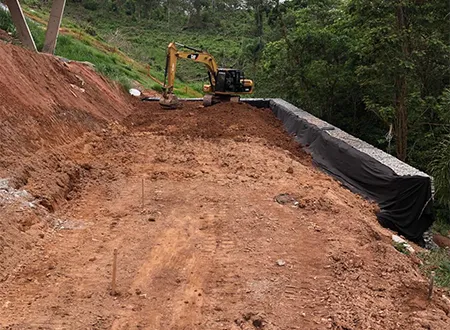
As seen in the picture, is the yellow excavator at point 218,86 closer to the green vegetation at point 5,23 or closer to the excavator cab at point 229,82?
the excavator cab at point 229,82

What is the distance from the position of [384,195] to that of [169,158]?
5141 millimetres

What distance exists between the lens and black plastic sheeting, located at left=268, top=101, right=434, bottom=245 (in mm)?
9312

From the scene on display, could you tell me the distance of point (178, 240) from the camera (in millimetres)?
Answer: 7066

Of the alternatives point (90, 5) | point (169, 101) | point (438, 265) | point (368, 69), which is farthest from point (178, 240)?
point (90, 5)

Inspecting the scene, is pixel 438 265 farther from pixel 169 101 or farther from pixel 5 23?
pixel 5 23

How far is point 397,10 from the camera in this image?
1414 centimetres

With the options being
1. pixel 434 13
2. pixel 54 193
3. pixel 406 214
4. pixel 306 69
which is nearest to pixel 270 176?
pixel 406 214

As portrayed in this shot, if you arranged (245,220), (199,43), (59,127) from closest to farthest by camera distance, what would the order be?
(245,220) → (59,127) → (199,43)

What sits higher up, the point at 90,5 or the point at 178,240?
the point at 90,5

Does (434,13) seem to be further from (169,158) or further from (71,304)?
(71,304)

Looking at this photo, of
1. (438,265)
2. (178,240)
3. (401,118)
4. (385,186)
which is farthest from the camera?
(401,118)

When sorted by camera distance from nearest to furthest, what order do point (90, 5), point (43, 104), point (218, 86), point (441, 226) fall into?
point (441, 226), point (43, 104), point (218, 86), point (90, 5)

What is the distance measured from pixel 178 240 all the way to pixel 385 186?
16.1 ft

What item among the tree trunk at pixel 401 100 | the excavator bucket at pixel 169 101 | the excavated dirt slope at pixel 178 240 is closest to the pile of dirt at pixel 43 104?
the excavated dirt slope at pixel 178 240
